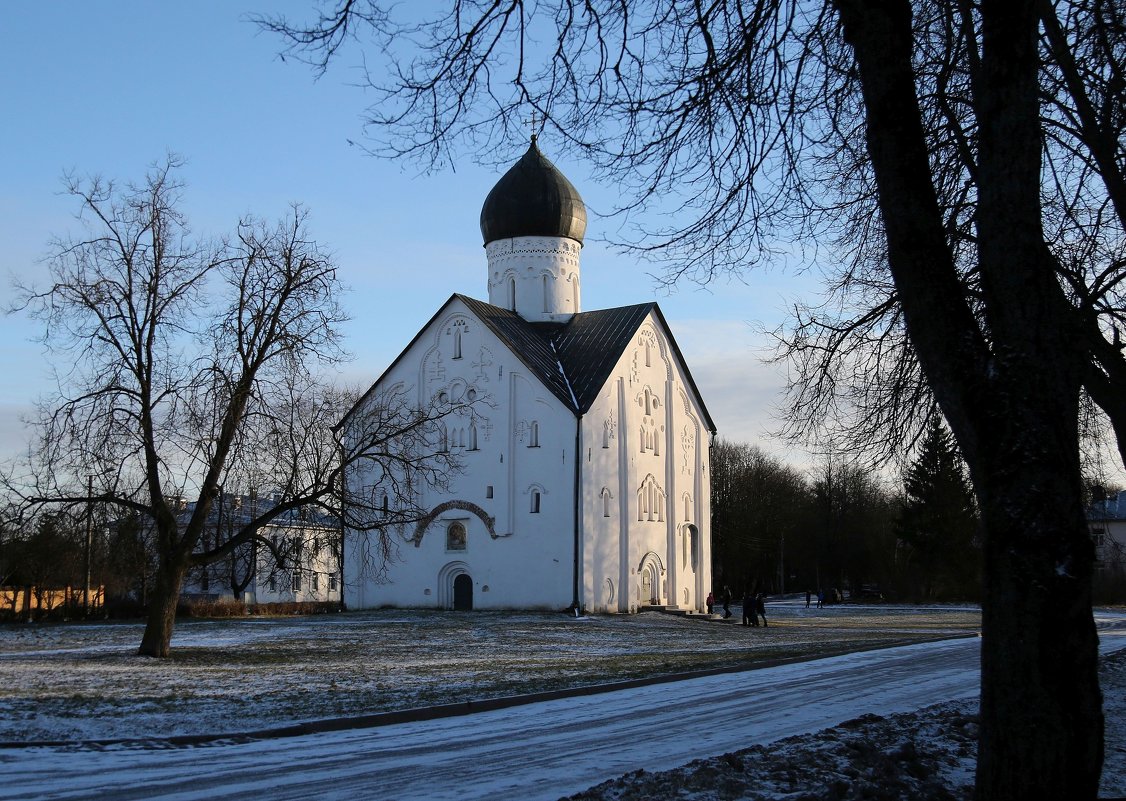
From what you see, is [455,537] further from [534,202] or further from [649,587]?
[534,202]

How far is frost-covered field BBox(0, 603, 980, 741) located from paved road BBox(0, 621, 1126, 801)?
1.07 metres

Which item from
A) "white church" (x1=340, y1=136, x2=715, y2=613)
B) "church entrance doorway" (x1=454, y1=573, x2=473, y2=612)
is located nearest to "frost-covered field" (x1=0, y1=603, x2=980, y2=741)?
"white church" (x1=340, y1=136, x2=715, y2=613)

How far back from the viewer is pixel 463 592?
130ft

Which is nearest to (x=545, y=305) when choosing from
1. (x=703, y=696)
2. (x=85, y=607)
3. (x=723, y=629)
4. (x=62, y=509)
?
(x=723, y=629)

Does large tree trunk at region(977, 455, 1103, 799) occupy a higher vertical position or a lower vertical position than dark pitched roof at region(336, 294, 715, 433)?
lower

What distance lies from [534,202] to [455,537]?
13.9 m

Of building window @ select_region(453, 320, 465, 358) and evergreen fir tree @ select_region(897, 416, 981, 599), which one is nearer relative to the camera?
building window @ select_region(453, 320, 465, 358)

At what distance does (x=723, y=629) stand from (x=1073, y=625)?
27622 mm

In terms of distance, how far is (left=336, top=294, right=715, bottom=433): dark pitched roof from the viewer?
39.2 m

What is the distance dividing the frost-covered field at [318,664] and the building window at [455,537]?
23.3 ft

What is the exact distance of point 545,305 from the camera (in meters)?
44.4

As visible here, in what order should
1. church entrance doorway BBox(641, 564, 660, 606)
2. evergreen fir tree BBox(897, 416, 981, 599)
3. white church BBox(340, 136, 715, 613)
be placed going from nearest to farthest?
white church BBox(340, 136, 715, 613) → church entrance doorway BBox(641, 564, 660, 606) → evergreen fir tree BBox(897, 416, 981, 599)

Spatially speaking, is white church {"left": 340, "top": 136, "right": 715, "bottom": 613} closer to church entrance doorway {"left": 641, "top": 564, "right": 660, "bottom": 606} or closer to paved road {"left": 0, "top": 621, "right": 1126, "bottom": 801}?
church entrance doorway {"left": 641, "top": 564, "right": 660, "bottom": 606}

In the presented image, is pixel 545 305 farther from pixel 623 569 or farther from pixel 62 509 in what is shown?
pixel 62 509
